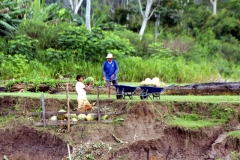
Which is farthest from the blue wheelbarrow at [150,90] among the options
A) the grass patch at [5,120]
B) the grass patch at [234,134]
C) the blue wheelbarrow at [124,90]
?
the grass patch at [5,120]

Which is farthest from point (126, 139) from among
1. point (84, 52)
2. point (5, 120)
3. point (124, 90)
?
point (84, 52)

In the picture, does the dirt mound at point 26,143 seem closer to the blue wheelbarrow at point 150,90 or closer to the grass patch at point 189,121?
the blue wheelbarrow at point 150,90

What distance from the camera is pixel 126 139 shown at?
10.5 metres

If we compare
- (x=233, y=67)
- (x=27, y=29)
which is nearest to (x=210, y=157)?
→ (x=27, y=29)

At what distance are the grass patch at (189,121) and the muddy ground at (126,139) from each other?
0.39ft

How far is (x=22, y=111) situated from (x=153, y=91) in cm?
357

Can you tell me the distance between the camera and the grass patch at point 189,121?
10812 mm

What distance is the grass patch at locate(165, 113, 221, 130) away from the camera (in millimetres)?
10812

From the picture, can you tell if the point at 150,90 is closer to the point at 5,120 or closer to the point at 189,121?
the point at 189,121

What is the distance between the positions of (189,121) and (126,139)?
5.95 feet

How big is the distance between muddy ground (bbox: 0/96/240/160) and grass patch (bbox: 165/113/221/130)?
0.39ft

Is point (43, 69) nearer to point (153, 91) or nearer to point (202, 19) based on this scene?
point (153, 91)

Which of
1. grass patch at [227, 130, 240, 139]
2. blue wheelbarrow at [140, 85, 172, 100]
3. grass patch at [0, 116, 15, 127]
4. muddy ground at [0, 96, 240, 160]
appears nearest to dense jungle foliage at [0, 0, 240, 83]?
grass patch at [0, 116, 15, 127]

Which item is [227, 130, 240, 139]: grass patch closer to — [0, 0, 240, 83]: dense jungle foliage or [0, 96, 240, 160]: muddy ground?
[0, 96, 240, 160]: muddy ground
